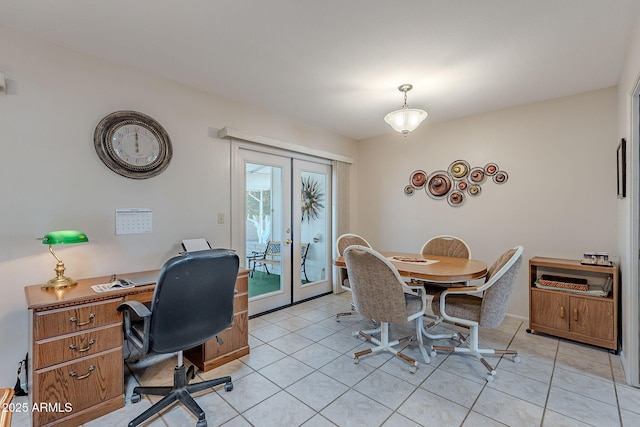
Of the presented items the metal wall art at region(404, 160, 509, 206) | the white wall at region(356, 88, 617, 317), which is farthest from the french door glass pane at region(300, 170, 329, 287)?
the metal wall art at region(404, 160, 509, 206)

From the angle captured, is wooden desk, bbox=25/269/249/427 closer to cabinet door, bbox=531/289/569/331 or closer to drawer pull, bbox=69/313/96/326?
drawer pull, bbox=69/313/96/326

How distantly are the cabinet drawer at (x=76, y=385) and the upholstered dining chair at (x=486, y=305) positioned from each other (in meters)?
2.40

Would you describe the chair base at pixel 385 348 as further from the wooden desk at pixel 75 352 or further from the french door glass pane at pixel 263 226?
the wooden desk at pixel 75 352

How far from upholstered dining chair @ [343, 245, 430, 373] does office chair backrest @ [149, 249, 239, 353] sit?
3.15 ft

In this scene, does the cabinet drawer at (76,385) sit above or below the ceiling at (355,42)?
below

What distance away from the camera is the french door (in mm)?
3393

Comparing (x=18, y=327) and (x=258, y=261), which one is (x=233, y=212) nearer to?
(x=258, y=261)

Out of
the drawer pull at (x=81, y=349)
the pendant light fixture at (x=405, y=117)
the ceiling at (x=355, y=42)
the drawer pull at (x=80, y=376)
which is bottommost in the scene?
the drawer pull at (x=80, y=376)

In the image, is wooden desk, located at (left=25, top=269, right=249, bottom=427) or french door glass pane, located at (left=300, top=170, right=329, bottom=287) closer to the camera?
wooden desk, located at (left=25, top=269, right=249, bottom=427)

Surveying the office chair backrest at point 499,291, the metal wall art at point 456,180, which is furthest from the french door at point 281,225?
the office chair backrest at point 499,291

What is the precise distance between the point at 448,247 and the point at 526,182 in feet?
3.71

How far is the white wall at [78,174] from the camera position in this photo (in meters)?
1.97

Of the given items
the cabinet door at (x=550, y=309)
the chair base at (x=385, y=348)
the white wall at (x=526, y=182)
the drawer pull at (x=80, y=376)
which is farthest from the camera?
the white wall at (x=526, y=182)

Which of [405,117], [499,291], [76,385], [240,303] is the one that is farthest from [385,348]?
[76,385]
